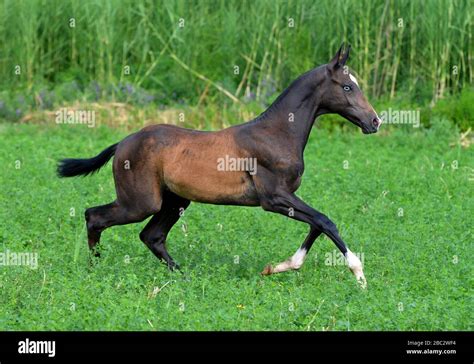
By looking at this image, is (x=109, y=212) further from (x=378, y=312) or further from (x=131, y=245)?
(x=378, y=312)

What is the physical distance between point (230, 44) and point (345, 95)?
25.5 ft

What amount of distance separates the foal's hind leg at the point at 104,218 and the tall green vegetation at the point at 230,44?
671 centimetres

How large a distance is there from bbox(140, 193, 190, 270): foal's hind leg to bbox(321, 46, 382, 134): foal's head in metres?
1.58

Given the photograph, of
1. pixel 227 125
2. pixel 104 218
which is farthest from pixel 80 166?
pixel 227 125

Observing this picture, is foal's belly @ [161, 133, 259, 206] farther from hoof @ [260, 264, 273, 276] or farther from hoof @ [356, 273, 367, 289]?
hoof @ [356, 273, 367, 289]

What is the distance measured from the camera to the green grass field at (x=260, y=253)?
825cm

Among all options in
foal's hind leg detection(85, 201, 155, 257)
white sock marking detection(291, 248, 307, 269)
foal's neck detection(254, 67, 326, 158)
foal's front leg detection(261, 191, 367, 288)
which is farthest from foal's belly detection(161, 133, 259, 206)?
white sock marking detection(291, 248, 307, 269)

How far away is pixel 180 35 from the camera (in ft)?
56.7

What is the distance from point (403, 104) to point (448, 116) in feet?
2.16

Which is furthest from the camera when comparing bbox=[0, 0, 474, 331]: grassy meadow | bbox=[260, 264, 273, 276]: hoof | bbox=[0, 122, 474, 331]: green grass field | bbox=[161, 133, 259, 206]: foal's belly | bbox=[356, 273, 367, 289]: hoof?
bbox=[161, 133, 259, 206]: foal's belly

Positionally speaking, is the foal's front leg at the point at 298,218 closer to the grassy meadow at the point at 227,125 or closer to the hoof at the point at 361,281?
the grassy meadow at the point at 227,125

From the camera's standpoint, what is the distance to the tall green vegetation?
1667 centimetres

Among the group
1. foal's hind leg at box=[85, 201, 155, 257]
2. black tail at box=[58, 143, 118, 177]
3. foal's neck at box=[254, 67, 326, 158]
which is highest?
foal's neck at box=[254, 67, 326, 158]

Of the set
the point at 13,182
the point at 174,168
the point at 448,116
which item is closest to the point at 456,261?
the point at 174,168
